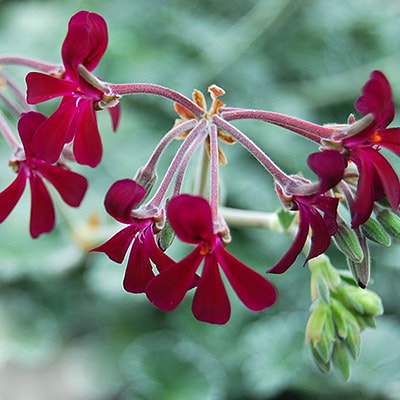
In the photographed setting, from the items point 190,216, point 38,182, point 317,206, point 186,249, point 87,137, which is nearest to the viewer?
point 190,216

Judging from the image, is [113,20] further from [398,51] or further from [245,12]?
[398,51]

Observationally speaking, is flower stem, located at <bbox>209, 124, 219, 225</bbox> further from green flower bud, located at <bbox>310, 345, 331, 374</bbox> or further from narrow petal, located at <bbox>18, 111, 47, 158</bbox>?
green flower bud, located at <bbox>310, 345, 331, 374</bbox>

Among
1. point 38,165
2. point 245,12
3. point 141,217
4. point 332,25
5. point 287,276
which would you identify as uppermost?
point 245,12

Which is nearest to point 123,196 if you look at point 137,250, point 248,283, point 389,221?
point 137,250

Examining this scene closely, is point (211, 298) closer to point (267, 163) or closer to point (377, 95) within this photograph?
point (267, 163)

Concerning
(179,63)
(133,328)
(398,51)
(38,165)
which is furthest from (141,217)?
(398,51)

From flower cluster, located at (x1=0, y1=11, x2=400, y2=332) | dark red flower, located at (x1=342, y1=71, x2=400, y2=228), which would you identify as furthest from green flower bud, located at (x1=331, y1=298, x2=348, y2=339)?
dark red flower, located at (x1=342, y1=71, x2=400, y2=228)
